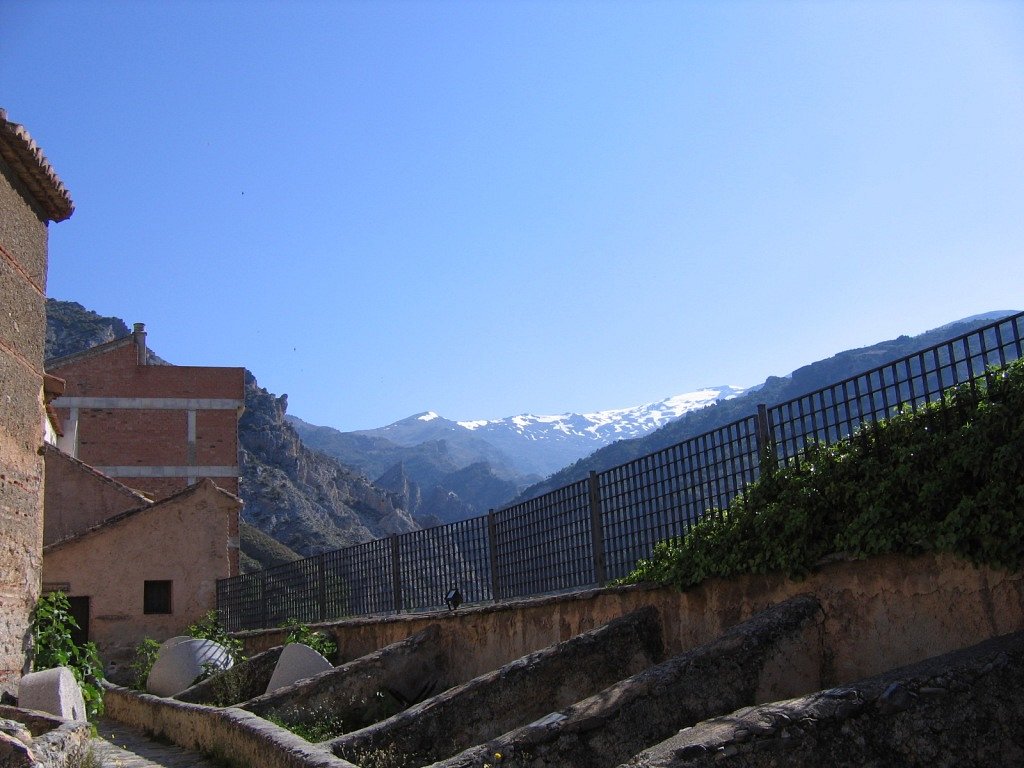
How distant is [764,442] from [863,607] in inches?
64.0

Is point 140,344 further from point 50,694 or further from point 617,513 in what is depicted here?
point 617,513

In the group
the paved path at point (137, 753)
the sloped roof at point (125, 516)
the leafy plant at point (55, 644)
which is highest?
the sloped roof at point (125, 516)

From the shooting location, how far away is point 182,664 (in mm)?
14977

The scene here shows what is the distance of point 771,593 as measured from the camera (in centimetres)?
687

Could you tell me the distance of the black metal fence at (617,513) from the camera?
247 inches

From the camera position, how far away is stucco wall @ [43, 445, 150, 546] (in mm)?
23656

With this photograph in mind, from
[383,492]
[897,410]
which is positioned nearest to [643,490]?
[897,410]

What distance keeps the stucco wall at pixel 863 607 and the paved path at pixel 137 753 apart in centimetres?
410

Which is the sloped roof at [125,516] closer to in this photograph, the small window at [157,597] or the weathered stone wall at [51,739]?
the small window at [157,597]

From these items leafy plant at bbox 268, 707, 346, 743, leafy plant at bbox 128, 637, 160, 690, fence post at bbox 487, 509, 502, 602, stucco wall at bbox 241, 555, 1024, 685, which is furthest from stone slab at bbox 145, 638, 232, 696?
stucco wall at bbox 241, 555, 1024, 685

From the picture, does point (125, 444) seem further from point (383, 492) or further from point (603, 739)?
point (383, 492)

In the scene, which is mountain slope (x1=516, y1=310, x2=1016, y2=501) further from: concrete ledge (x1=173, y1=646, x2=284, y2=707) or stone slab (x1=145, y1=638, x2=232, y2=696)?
concrete ledge (x1=173, y1=646, x2=284, y2=707)

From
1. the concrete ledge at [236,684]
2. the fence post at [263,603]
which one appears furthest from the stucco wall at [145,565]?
the concrete ledge at [236,684]

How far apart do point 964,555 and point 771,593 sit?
5.69 feet
